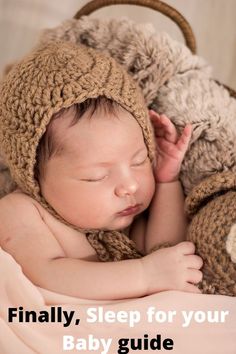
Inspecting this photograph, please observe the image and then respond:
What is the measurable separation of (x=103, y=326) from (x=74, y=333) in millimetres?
53

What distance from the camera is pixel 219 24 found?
72.6 inches

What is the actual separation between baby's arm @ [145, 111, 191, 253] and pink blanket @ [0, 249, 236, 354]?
0.67 feet

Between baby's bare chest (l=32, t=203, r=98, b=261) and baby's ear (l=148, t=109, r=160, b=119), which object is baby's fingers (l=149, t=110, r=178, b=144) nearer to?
baby's ear (l=148, t=109, r=160, b=119)

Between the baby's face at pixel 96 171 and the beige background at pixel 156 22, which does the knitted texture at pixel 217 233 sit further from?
the beige background at pixel 156 22

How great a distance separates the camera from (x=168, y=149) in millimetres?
1259

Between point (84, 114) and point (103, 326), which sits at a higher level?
point (84, 114)

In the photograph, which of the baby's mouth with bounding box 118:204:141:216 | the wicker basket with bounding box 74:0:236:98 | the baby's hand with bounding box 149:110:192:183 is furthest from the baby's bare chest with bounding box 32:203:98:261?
the wicker basket with bounding box 74:0:236:98

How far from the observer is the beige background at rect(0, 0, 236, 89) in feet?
6.03

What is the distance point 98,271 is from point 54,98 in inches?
13.4

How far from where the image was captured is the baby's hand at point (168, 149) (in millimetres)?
1237

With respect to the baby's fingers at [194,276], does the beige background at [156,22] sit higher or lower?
higher

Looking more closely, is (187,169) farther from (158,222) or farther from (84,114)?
(84,114)

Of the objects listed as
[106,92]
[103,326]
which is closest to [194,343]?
[103,326]

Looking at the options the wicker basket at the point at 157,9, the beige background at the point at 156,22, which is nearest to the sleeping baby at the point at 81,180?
the wicker basket at the point at 157,9
